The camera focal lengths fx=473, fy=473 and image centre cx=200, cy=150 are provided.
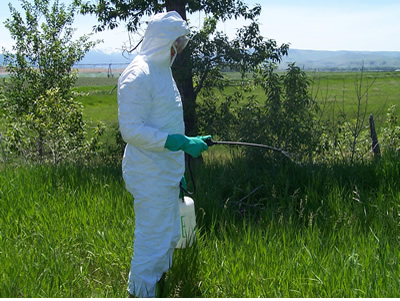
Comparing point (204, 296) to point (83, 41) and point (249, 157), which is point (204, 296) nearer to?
point (249, 157)

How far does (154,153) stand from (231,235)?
1372mm

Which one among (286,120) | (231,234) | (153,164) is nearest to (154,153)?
(153,164)

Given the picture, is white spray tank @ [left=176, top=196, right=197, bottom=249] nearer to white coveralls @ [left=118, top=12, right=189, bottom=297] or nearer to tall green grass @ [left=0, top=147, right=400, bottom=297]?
tall green grass @ [left=0, top=147, right=400, bottom=297]

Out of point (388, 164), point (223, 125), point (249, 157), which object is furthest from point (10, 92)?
point (388, 164)

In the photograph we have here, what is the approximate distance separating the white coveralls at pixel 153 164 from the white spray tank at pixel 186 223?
277 millimetres

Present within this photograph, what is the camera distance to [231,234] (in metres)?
4.20

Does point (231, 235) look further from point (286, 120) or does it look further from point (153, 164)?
point (286, 120)

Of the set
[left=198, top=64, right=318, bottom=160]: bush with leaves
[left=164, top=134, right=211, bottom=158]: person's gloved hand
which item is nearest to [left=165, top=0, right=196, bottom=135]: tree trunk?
[left=198, top=64, right=318, bottom=160]: bush with leaves

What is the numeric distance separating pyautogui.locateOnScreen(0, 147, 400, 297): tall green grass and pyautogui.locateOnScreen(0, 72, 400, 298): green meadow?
1 cm

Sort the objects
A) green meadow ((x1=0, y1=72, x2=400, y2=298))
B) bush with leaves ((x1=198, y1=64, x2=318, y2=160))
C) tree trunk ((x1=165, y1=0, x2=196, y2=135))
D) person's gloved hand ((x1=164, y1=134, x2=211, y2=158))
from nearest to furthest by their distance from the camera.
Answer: person's gloved hand ((x1=164, y1=134, x2=211, y2=158)) < green meadow ((x1=0, y1=72, x2=400, y2=298)) < bush with leaves ((x1=198, y1=64, x2=318, y2=160)) < tree trunk ((x1=165, y1=0, x2=196, y2=135))

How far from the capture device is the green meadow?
3305mm

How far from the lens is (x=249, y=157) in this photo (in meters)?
6.27

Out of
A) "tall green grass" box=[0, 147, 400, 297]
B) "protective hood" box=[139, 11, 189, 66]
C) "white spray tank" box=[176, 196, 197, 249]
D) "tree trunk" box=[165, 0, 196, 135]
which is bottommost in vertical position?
"tall green grass" box=[0, 147, 400, 297]

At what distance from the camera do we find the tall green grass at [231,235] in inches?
130
